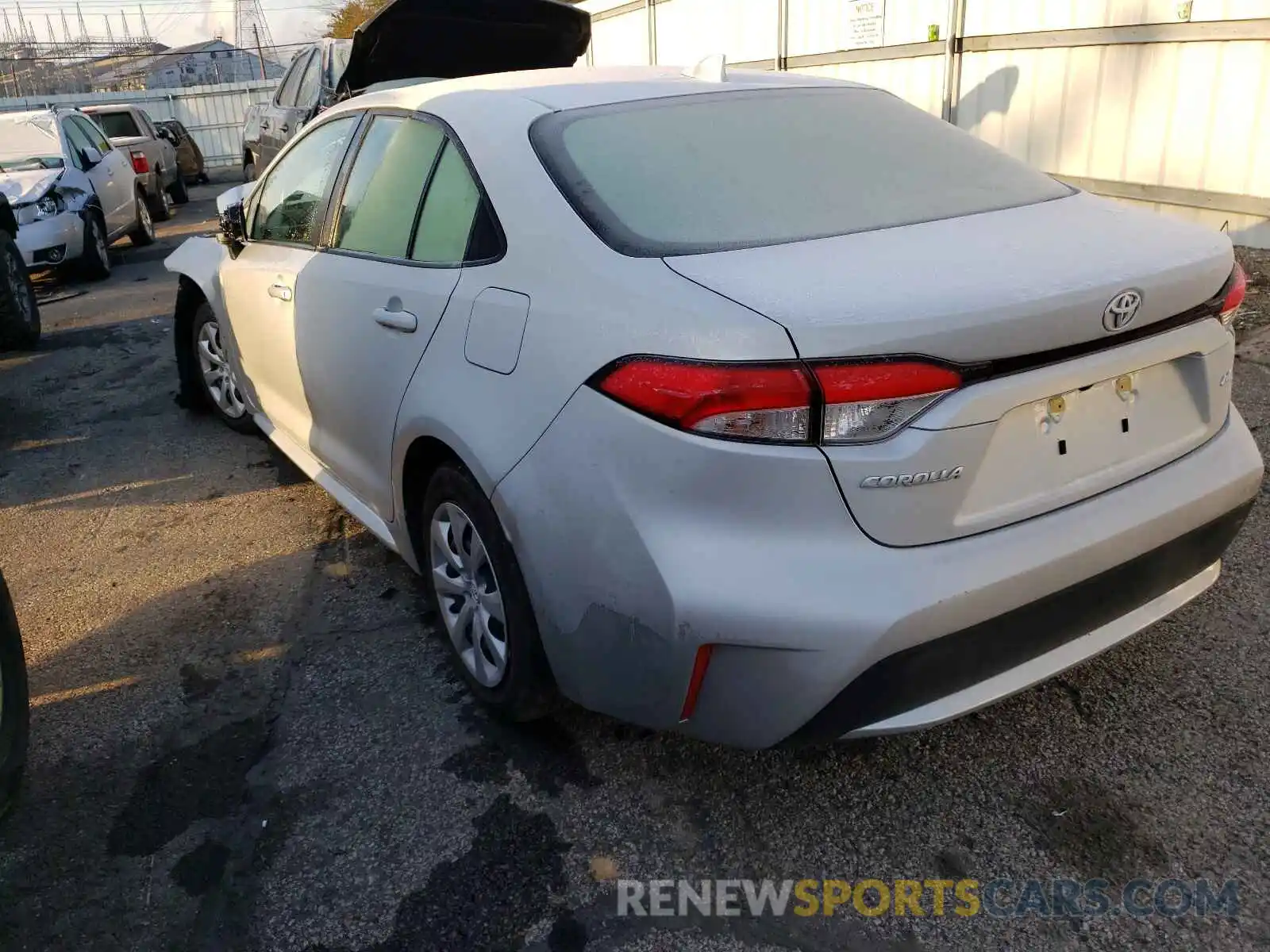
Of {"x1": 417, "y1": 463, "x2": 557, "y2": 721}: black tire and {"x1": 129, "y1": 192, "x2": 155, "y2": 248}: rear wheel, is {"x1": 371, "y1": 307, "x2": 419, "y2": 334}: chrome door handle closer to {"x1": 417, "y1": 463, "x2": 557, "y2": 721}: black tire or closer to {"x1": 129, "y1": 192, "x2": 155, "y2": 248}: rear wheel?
{"x1": 417, "y1": 463, "x2": 557, "y2": 721}: black tire

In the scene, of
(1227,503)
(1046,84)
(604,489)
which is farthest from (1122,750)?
(1046,84)

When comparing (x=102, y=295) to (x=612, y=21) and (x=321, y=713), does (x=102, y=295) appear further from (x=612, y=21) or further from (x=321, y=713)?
(x=612, y=21)

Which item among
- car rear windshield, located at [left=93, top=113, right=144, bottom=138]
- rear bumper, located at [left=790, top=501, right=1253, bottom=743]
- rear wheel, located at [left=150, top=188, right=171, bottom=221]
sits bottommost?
rear wheel, located at [left=150, top=188, right=171, bottom=221]

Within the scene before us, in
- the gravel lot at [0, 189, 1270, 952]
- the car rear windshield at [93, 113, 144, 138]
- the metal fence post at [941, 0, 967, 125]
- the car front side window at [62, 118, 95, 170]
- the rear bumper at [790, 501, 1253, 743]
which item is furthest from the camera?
the car rear windshield at [93, 113, 144, 138]

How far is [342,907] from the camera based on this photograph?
223cm

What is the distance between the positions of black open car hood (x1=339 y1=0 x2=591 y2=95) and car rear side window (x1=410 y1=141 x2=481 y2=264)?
3.82 meters

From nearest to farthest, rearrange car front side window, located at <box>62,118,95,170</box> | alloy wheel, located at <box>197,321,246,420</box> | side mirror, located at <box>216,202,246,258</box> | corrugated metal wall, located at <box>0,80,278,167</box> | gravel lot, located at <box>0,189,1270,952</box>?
gravel lot, located at <box>0,189,1270,952</box> < side mirror, located at <box>216,202,246,258</box> < alloy wheel, located at <box>197,321,246,420</box> < car front side window, located at <box>62,118,95,170</box> < corrugated metal wall, located at <box>0,80,278,167</box>

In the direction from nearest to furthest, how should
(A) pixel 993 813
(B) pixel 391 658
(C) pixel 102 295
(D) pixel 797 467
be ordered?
(D) pixel 797 467 < (A) pixel 993 813 < (B) pixel 391 658 < (C) pixel 102 295

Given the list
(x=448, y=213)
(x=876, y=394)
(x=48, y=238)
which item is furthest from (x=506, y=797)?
(x=48, y=238)

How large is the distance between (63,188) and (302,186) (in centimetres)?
699

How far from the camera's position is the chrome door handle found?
9.11 ft

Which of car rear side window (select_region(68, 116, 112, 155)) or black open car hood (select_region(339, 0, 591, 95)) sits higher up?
black open car hood (select_region(339, 0, 591, 95))

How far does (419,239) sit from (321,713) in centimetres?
137

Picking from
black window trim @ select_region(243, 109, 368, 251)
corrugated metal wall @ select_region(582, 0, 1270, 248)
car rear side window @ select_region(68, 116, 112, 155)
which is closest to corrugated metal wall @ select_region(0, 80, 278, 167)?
car rear side window @ select_region(68, 116, 112, 155)
